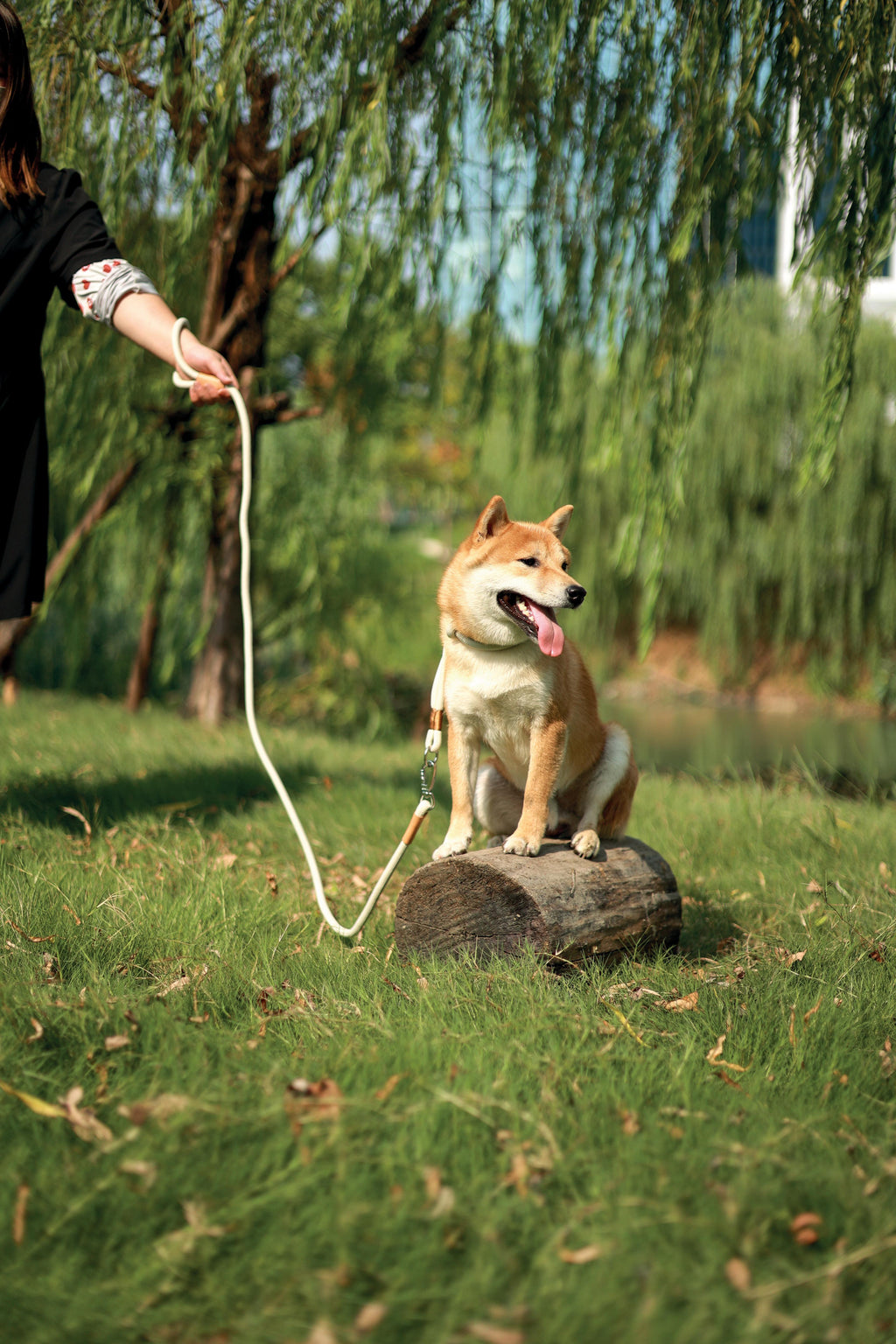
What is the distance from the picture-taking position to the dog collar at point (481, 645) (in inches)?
117

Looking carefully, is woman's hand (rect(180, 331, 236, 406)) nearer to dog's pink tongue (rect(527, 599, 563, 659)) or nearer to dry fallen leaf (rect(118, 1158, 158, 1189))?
dog's pink tongue (rect(527, 599, 563, 659))

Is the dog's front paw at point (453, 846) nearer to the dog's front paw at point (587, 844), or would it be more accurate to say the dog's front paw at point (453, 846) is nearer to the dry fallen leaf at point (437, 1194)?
the dog's front paw at point (587, 844)

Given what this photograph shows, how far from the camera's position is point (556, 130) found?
473cm

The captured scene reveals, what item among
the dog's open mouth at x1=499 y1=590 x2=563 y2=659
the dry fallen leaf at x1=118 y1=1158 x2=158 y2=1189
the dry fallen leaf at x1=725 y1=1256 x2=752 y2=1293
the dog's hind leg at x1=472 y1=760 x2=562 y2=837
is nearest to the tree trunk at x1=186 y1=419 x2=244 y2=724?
the dog's hind leg at x1=472 y1=760 x2=562 y2=837

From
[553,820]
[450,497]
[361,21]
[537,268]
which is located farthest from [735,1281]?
[450,497]

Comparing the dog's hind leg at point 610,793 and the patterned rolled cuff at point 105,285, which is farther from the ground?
the patterned rolled cuff at point 105,285

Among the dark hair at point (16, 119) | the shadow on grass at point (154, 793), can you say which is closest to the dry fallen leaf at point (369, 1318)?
the shadow on grass at point (154, 793)

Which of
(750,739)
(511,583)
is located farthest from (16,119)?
(750,739)

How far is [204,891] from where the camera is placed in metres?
3.28

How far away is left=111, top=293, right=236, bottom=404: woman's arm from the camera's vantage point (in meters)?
2.73

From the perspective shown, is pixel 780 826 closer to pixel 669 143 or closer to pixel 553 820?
pixel 553 820

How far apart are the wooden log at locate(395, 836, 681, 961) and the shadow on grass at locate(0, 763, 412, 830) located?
170 centimetres

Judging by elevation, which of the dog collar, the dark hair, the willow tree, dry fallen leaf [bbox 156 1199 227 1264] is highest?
the willow tree

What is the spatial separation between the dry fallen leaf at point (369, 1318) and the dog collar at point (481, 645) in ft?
6.02
